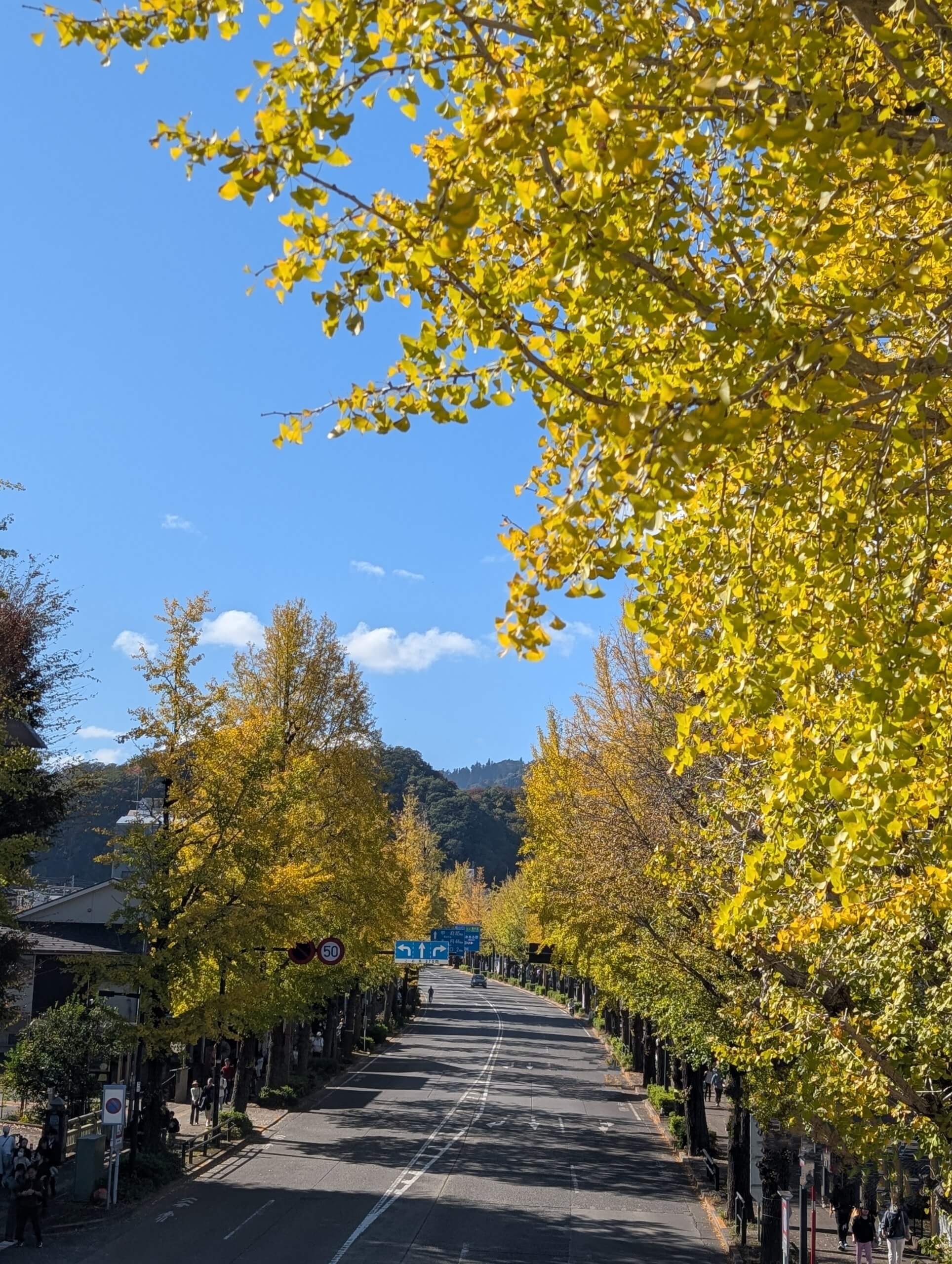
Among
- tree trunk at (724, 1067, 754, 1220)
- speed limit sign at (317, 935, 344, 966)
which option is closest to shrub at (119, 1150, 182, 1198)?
speed limit sign at (317, 935, 344, 966)

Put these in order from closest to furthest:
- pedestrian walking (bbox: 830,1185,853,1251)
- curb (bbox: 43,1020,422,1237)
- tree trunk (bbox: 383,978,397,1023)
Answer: curb (bbox: 43,1020,422,1237) → pedestrian walking (bbox: 830,1185,853,1251) → tree trunk (bbox: 383,978,397,1023)

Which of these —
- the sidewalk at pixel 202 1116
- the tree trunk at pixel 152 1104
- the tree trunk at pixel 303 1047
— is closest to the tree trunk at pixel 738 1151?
the tree trunk at pixel 152 1104

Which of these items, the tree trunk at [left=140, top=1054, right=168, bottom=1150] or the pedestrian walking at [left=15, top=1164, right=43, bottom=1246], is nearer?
the pedestrian walking at [left=15, top=1164, right=43, bottom=1246]

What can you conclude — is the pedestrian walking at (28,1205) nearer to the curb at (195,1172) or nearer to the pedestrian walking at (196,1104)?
the curb at (195,1172)

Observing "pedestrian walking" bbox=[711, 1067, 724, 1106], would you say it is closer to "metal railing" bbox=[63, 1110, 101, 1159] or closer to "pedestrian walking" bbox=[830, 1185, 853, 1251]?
"pedestrian walking" bbox=[830, 1185, 853, 1251]

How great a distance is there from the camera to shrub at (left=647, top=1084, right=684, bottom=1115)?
34.8m

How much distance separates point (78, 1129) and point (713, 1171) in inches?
564

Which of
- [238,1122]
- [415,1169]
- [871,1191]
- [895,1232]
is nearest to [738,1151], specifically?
[895,1232]

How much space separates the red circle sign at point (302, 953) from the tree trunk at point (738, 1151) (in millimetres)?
9569

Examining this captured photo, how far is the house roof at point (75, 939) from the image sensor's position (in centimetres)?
3259

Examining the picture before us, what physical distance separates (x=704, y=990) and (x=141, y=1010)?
11.2m

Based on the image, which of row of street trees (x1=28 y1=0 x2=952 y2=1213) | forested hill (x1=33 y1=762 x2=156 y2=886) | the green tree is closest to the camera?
row of street trees (x1=28 y1=0 x2=952 y2=1213)

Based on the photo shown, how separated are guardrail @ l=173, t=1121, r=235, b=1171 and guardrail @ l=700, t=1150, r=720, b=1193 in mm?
11407

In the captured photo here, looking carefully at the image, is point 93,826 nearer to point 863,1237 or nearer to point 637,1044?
point 637,1044
